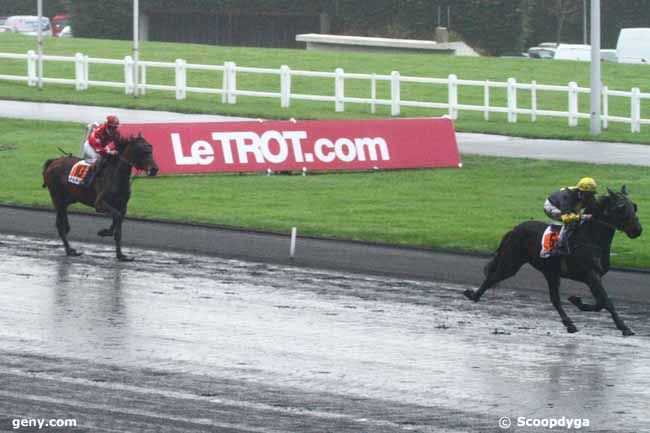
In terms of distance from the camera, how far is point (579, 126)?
40031mm

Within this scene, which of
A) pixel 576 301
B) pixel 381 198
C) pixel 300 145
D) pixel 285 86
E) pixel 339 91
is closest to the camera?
pixel 576 301

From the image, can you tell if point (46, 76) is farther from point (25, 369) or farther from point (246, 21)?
point (25, 369)

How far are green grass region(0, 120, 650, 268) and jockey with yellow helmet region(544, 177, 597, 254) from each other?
4464 millimetres

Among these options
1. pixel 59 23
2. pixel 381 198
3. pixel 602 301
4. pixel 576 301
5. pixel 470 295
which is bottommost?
pixel 381 198

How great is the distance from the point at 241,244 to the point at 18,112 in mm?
21002

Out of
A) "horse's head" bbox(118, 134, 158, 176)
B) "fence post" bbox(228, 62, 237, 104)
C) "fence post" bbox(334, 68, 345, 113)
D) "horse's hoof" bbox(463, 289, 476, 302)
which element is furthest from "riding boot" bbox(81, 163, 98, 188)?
"fence post" bbox(228, 62, 237, 104)

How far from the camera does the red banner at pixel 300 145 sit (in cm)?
2884

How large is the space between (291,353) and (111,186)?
6.83 metres

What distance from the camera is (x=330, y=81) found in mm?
51281

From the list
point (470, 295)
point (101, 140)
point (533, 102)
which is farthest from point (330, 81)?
point (470, 295)

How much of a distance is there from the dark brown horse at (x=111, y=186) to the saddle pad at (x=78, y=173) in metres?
0.09

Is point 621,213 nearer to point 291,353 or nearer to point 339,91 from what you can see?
point 291,353

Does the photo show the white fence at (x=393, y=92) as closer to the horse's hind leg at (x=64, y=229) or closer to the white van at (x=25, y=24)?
the horse's hind leg at (x=64, y=229)

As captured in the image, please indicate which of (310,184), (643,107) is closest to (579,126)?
(643,107)
